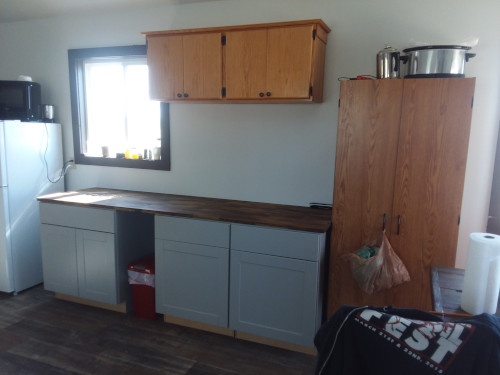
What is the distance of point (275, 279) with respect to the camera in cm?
238

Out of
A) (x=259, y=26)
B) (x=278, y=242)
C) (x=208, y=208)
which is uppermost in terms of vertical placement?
(x=259, y=26)

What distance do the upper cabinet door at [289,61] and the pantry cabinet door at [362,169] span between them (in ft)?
0.94

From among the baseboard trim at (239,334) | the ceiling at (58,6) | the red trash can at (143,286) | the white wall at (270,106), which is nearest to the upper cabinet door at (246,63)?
the white wall at (270,106)

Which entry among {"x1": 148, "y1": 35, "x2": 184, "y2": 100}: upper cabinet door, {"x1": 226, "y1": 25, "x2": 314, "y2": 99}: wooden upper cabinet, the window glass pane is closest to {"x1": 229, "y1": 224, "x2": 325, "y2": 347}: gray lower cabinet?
{"x1": 226, "y1": 25, "x2": 314, "y2": 99}: wooden upper cabinet

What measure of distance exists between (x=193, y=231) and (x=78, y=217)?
3.30 ft

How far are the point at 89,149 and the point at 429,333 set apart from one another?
3.51 meters

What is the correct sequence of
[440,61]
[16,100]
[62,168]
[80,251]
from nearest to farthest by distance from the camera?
[440,61]
[80,251]
[16,100]
[62,168]

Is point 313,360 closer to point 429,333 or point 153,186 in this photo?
point 429,333

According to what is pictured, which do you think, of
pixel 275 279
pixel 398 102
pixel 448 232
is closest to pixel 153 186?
pixel 275 279

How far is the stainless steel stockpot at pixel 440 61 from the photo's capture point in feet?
6.95

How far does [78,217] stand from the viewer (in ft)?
9.42

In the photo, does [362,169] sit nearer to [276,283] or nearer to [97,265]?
[276,283]

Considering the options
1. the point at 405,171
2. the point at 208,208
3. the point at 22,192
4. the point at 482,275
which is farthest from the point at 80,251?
the point at 482,275

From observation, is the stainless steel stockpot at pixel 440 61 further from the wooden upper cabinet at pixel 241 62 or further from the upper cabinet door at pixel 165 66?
the upper cabinet door at pixel 165 66
